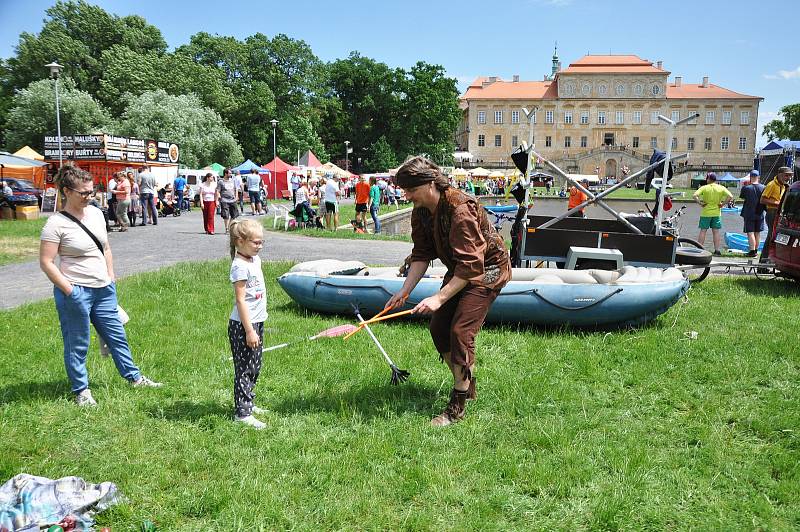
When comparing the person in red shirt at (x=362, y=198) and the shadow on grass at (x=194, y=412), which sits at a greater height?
the person in red shirt at (x=362, y=198)

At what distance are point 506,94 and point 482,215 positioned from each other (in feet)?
336

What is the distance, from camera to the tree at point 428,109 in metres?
72.8

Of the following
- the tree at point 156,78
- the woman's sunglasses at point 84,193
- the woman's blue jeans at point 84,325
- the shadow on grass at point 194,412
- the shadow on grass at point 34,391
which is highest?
the tree at point 156,78

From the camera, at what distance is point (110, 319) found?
4871mm

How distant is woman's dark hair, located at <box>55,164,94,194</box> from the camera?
14.5 ft

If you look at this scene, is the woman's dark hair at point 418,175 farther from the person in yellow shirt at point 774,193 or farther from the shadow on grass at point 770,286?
the person in yellow shirt at point 774,193

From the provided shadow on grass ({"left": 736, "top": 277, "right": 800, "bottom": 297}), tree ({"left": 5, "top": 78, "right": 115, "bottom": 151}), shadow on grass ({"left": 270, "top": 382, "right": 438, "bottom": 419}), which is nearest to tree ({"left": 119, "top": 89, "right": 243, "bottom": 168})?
tree ({"left": 5, "top": 78, "right": 115, "bottom": 151})

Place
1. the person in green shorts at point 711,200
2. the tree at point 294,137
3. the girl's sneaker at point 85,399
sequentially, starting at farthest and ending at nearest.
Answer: the tree at point 294,137 → the person in green shorts at point 711,200 → the girl's sneaker at point 85,399

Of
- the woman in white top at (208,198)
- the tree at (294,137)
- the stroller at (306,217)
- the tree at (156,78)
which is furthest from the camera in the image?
the tree at (294,137)

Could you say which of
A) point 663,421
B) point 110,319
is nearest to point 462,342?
point 663,421

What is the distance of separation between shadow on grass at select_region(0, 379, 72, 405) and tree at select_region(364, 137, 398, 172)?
6926 cm

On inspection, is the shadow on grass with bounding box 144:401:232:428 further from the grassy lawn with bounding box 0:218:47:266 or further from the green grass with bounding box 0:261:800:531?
the grassy lawn with bounding box 0:218:47:266

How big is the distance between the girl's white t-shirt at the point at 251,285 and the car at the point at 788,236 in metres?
8.44

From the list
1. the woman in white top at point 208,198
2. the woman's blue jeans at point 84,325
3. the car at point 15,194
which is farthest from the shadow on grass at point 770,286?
the car at point 15,194
